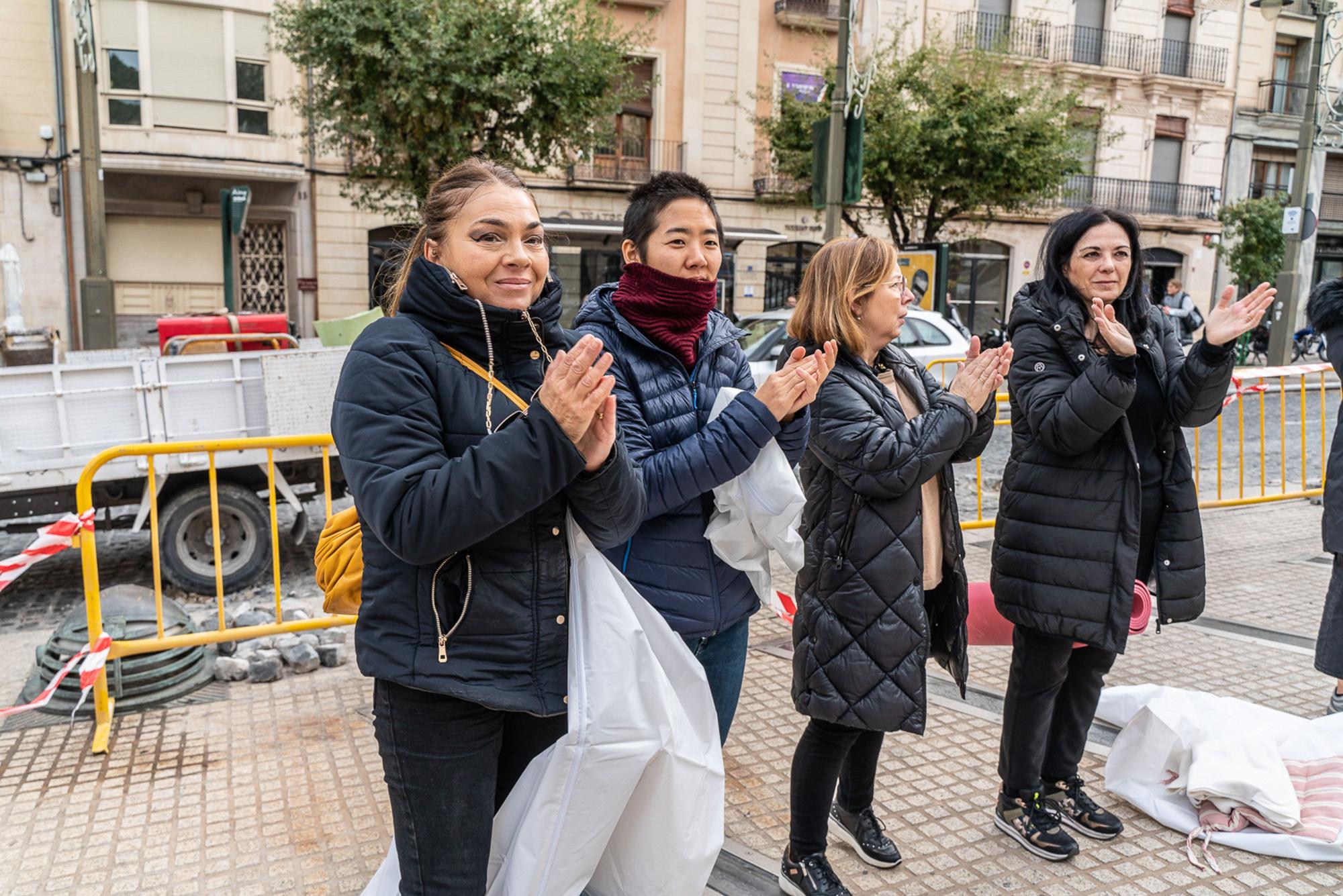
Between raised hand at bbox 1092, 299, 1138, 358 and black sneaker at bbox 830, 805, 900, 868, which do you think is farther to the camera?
black sneaker at bbox 830, 805, 900, 868

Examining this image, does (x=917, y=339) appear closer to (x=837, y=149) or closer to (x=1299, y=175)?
(x=837, y=149)

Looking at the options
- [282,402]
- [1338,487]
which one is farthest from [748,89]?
[1338,487]

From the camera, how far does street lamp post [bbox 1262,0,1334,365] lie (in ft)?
44.4

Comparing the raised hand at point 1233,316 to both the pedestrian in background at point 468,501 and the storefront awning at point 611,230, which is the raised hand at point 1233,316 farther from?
the storefront awning at point 611,230

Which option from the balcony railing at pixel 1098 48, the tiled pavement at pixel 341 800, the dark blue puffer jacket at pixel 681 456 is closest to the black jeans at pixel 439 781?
the dark blue puffer jacket at pixel 681 456

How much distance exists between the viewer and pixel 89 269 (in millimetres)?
11750

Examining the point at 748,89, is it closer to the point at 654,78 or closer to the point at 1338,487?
the point at 654,78

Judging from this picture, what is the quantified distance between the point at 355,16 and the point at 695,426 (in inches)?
582

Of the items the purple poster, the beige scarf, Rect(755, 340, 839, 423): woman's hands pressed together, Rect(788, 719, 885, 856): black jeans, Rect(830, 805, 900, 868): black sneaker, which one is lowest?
Rect(830, 805, 900, 868): black sneaker

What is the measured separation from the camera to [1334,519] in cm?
423

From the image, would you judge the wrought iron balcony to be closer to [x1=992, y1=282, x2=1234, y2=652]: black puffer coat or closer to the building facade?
the building facade

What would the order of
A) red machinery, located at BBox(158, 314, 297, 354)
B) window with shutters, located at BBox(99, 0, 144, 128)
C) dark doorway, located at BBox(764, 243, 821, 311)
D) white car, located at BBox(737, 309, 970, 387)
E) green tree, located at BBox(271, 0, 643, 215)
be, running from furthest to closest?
1. dark doorway, located at BBox(764, 243, 821, 311)
2. window with shutters, located at BBox(99, 0, 144, 128)
3. green tree, located at BBox(271, 0, 643, 215)
4. white car, located at BBox(737, 309, 970, 387)
5. red machinery, located at BBox(158, 314, 297, 354)

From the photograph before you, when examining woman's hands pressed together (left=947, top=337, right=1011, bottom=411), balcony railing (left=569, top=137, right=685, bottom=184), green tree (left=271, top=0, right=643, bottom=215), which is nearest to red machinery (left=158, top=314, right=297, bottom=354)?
woman's hands pressed together (left=947, top=337, right=1011, bottom=411)

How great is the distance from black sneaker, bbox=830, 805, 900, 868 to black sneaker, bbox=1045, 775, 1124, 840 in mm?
591
